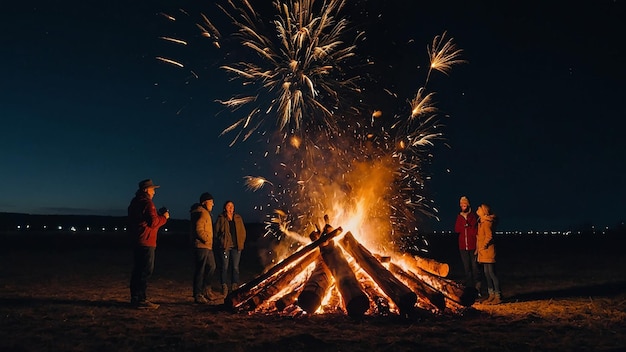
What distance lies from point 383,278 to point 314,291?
4.83 ft

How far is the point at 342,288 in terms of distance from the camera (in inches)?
326

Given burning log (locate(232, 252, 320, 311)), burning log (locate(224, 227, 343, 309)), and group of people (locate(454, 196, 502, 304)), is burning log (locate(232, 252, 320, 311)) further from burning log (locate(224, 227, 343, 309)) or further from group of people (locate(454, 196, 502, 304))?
group of people (locate(454, 196, 502, 304))

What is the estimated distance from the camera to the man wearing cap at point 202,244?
969 cm

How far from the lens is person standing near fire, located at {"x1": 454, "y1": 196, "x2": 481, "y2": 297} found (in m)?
10.8

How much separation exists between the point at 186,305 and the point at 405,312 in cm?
410

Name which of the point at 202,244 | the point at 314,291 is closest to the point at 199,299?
the point at 202,244

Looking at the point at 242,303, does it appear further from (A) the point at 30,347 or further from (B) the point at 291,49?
(B) the point at 291,49

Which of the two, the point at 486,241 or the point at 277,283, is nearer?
the point at 277,283

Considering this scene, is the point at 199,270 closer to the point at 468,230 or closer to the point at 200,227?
the point at 200,227

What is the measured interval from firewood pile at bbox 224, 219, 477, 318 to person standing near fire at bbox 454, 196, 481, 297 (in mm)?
1091

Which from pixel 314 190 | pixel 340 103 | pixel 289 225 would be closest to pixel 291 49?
pixel 340 103

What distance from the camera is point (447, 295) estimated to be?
9117 millimetres

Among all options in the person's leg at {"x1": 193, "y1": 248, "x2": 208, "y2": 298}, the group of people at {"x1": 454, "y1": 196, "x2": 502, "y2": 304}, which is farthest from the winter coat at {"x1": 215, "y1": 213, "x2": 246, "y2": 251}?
the group of people at {"x1": 454, "y1": 196, "x2": 502, "y2": 304}

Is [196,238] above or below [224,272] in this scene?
above
